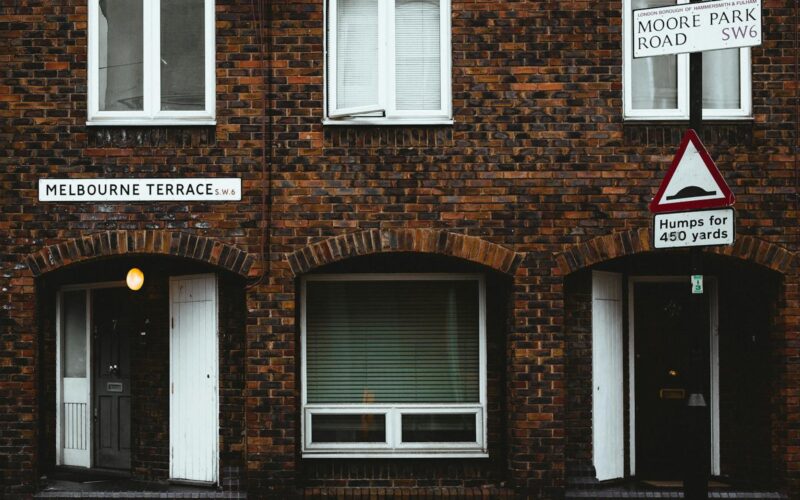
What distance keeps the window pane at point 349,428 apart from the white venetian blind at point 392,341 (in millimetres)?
Result: 182

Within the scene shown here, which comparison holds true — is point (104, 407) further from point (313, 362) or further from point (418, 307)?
point (418, 307)

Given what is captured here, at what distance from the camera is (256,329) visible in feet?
34.1

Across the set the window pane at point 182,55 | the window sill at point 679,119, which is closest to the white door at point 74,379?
the window pane at point 182,55

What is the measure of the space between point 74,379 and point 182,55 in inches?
165

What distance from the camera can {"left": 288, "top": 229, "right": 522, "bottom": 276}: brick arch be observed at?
34.0 ft

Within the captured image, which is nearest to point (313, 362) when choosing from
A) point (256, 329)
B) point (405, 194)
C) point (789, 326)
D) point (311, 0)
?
point (256, 329)

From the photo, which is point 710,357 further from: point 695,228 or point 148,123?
point 148,123

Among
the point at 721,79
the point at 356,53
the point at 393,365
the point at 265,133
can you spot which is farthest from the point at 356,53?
the point at 721,79

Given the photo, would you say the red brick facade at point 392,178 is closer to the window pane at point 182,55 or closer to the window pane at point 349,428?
the window pane at point 182,55

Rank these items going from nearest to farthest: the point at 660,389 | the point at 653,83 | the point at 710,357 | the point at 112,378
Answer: the point at 653,83 → the point at 710,357 → the point at 660,389 → the point at 112,378

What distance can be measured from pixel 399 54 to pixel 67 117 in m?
3.49

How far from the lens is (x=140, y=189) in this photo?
1046cm

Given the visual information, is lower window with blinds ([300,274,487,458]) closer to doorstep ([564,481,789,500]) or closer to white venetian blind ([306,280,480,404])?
white venetian blind ([306,280,480,404])

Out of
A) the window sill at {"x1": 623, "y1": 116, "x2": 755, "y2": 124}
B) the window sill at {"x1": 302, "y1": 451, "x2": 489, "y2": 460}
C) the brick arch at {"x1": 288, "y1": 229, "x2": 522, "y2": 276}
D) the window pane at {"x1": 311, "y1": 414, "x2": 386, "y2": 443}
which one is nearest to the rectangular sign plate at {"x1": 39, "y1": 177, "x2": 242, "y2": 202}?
the brick arch at {"x1": 288, "y1": 229, "x2": 522, "y2": 276}
